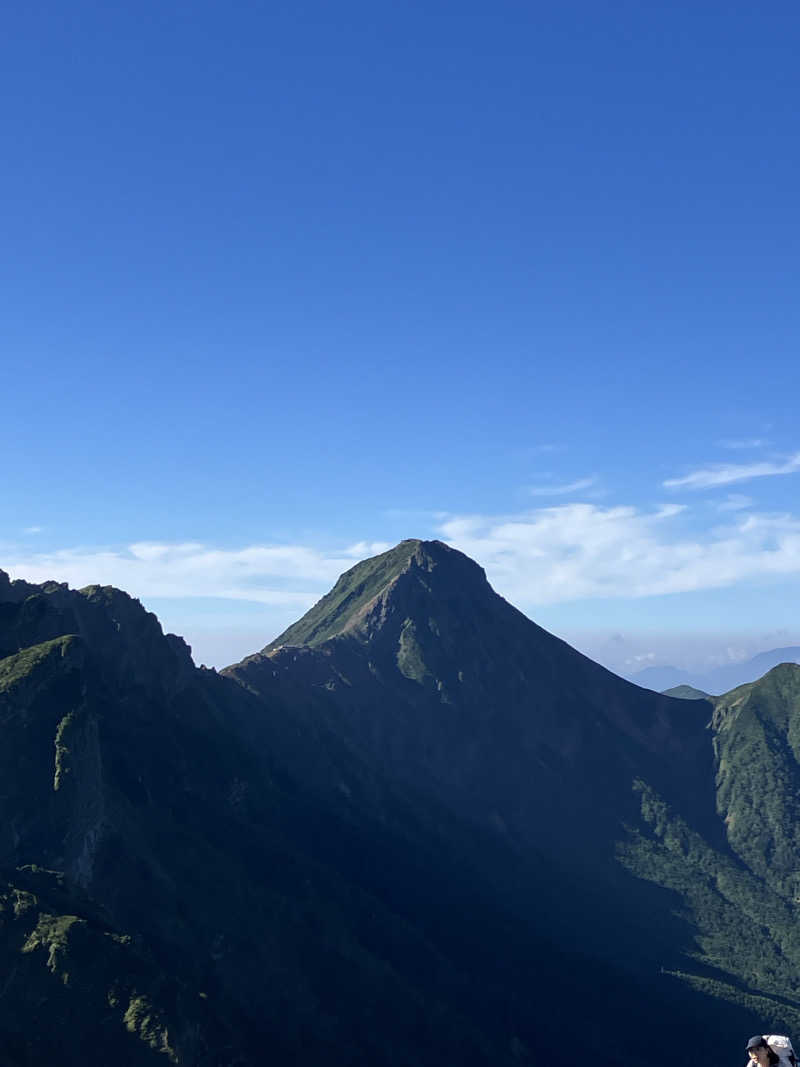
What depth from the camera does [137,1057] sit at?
138 m

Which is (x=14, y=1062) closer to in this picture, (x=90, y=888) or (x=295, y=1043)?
(x=90, y=888)

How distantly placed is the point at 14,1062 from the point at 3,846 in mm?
50392

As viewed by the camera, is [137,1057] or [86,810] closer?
[137,1057]

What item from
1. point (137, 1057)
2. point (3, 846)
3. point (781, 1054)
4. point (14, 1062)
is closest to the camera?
point (781, 1054)

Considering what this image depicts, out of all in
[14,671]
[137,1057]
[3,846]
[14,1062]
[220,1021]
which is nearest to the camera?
[14,1062]

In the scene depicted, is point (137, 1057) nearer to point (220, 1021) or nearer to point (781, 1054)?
point (220, 1021)

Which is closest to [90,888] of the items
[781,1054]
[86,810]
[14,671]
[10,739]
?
[86,810]

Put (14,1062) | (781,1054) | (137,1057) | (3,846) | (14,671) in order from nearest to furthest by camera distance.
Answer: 1. (781,1054)
2. (14,1062)
3. (137,1057)
4. (3,846)
5. (14,671)

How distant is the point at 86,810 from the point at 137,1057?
59.1 m

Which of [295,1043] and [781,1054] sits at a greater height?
[781,1054]

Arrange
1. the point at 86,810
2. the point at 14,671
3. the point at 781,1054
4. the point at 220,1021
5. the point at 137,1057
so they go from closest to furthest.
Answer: the point at 781,1054 < the point at 137,1057 < the point at 220,1021 < the point at 86,810 < the point at 14,671

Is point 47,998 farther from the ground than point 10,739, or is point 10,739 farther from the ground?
point 10,739

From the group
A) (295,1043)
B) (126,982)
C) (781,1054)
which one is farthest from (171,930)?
(781,1054)

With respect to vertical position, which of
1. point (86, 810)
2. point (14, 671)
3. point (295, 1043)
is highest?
point (14, 671)
